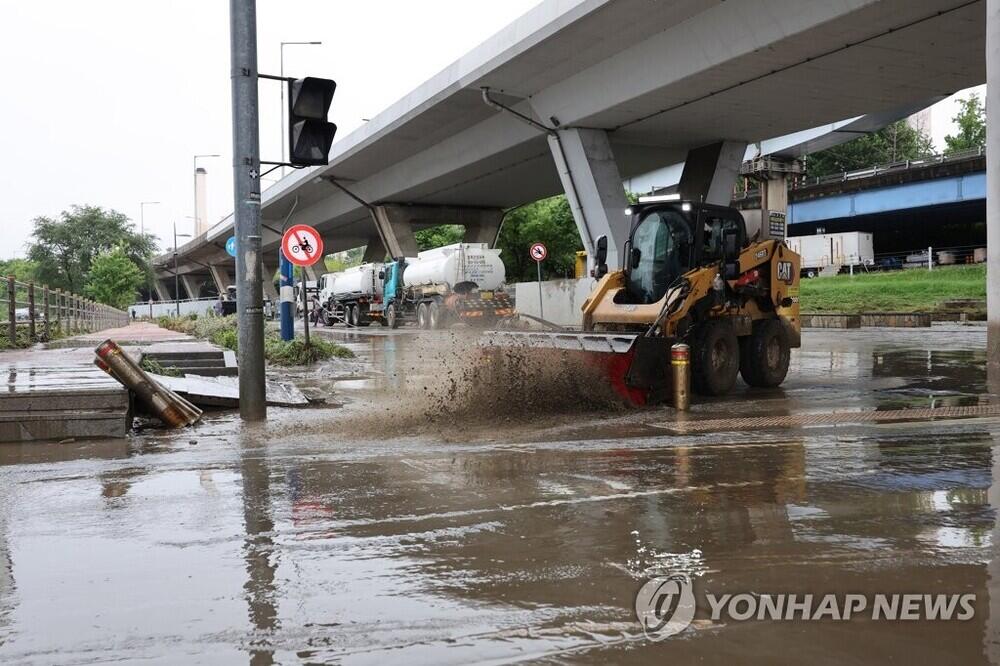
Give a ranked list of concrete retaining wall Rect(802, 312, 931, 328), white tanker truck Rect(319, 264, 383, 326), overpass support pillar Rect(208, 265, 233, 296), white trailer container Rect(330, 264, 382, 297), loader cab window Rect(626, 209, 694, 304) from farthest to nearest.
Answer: overpass support pillar Rect(208, 265, 233, 296) → white trailer container Rect(330, 264, 382, 297) → white tanker truck Rect(319, 264, 383, 326) → concrete retaining wall Rect(802, 312, 931, 328) → loader cab window Rect(626, 209, 694, 304)

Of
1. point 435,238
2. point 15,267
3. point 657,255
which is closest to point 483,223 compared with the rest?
point 435,238

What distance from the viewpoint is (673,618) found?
10.8ft

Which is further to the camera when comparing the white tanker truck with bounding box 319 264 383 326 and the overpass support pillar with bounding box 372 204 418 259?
the white tanker truck with bounding box 319 264 383 326

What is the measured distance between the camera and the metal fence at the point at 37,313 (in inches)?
691

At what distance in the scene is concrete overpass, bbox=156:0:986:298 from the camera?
1720 centimetres

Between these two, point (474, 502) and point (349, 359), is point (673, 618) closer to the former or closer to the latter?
point (474, 502)

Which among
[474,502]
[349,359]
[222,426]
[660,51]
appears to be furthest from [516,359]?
[660,51]

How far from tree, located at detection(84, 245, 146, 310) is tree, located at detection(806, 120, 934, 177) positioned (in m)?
57.1

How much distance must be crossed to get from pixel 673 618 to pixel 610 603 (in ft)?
0.92

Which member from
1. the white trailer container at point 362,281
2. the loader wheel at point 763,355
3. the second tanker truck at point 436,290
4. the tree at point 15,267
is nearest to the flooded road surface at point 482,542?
the loader wheel at point 763,355

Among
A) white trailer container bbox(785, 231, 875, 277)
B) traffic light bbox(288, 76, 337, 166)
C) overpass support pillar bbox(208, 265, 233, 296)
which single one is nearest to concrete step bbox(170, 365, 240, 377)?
traffic light bbox(288, 76, 337, 166)

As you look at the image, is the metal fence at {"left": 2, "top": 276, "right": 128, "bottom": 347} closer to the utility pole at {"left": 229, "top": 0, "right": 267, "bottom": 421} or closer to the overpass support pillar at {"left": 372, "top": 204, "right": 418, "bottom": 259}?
the utility pole at {"left": 229, "top": 0, "right": 267, "bottom": 421}

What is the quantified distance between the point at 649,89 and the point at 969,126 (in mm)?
60728

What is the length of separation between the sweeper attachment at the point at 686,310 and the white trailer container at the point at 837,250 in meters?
39.5
